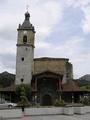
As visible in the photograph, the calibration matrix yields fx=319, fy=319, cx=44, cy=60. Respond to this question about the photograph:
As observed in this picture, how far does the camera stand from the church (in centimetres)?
5525

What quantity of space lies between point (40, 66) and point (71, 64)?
8.34 meters

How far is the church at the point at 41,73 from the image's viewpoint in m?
55.2

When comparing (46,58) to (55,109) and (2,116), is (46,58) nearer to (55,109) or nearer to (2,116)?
(55,109)

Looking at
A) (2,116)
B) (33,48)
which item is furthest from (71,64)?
(2,116)

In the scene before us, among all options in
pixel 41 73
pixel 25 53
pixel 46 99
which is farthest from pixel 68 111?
pixel 25 53

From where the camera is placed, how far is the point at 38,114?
32250mm

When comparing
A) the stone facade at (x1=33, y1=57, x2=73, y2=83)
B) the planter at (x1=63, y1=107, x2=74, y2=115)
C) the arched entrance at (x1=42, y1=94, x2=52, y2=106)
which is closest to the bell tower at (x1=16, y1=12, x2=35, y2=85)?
the stone facade at (x1=33, y1=57, x2=73, y2=83)

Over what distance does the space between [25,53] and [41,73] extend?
23.1 ft

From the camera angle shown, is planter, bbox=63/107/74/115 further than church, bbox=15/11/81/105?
No

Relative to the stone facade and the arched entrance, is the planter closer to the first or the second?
the arched entrance

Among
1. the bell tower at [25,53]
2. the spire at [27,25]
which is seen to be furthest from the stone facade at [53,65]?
the spire at [27,25]

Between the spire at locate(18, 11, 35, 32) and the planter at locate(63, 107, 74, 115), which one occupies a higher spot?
the spire at locate(18, 11, 35, 32)

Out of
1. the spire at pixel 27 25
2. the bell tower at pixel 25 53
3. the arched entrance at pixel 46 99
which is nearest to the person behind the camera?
the arched entrance at pixel 46 99

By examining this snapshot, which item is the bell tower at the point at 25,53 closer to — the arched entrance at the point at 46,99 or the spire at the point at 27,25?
the spire at the point at 27,25
